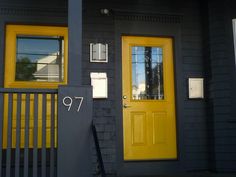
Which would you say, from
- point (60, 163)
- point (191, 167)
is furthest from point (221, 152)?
point (60, 163)

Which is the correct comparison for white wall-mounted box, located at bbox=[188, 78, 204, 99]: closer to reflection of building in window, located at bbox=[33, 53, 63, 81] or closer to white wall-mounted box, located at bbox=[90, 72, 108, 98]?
white wall-mounted box, located at bbox=[90, 72, 108, 98]

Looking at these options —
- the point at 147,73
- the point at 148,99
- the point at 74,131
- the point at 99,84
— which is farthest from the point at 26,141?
the point at 147,73

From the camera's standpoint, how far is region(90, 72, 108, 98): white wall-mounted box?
18.0 feet

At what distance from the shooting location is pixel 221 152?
5484mm

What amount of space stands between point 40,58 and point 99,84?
3.12 ft

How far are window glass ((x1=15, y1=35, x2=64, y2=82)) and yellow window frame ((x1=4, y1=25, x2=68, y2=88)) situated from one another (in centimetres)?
6

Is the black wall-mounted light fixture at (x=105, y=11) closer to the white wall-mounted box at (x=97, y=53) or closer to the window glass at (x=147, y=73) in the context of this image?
the white wall-mounted box at (x=97, y=53)

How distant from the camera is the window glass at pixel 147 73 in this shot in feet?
18.8

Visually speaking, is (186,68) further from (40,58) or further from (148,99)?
(40,58)

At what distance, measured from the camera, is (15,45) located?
5461mm

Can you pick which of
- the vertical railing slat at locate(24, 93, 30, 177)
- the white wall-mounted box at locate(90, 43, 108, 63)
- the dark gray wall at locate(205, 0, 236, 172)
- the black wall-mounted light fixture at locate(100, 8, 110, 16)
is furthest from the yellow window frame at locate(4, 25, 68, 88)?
the dark gray wall at locate(205, 0, 236, 172)

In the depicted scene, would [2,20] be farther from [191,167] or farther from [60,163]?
[191,167]

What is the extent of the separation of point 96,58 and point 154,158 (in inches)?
67.0

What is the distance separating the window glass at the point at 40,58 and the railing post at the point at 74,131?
173 cm
